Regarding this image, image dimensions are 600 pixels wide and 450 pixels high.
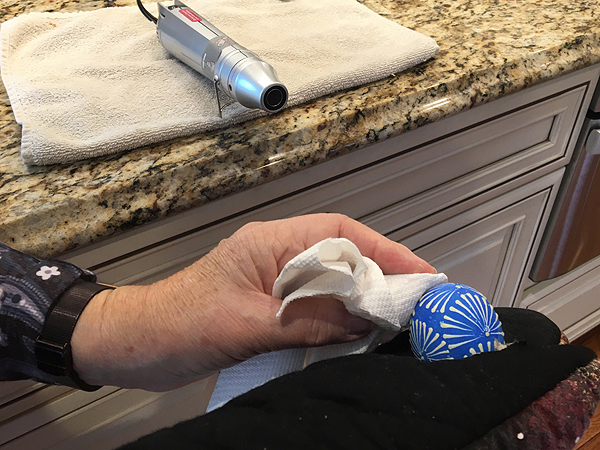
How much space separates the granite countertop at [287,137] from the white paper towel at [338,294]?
0.15 metres

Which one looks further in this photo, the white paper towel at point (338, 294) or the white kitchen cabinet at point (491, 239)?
the white kitchen cabinet at point (491, 239)

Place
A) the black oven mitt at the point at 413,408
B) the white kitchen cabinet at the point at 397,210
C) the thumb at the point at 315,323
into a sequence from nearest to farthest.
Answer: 1. the black oven mitt at the point at 413,408
2. the thumb at the point at 315,323
3. the white kitchen cabinet at the point at 397,210

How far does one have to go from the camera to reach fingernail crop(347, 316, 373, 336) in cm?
35

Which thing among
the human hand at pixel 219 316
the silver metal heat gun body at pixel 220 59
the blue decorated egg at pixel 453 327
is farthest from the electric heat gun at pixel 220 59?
the blue decorated egg at pixel 453 327

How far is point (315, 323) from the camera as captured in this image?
34cm

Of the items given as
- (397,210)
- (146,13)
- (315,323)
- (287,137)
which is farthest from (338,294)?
(146,13)

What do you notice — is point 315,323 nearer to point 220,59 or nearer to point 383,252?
point 383,252

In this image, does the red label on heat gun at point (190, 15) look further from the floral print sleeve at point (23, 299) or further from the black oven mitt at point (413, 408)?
the black oven mitt at point (413, 408)

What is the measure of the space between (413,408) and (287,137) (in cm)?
30

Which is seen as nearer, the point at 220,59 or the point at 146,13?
the point at 220,59

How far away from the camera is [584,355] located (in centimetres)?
27

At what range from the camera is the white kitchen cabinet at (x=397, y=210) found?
0.46m

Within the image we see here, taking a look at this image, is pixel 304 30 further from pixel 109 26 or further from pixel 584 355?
pixel 584 355

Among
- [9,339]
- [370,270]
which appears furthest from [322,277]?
[9,339]
